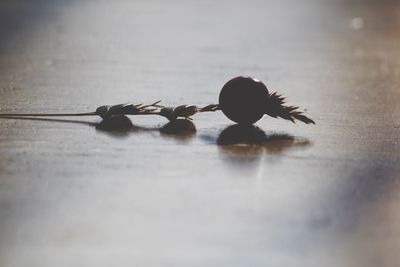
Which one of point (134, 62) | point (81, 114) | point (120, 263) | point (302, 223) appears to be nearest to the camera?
point (120, 263)

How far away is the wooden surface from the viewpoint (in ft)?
2.44

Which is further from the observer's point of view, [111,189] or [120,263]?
[111,189]

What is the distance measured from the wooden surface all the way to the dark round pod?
0.10ft

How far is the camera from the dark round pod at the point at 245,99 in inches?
47.8

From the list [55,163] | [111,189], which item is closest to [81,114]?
[55,163]

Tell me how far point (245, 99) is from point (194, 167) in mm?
248

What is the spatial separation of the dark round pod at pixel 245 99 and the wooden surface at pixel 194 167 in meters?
0.03

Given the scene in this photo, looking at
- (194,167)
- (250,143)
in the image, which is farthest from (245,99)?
(194,167)

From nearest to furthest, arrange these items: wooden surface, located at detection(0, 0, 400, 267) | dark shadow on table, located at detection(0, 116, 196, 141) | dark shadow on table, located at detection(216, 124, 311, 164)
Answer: wooden surface, located at detection(0, 0, 400, 267), dark shadow on table, located at detection(216, 124, 311, 164), dark shadow on table, located at detection(0, 116, 196, 141)

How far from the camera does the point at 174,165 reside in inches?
39.6

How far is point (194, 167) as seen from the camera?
100 centimetres

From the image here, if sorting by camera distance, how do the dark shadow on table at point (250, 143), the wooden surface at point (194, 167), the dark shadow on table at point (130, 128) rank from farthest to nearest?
the dark shadow on table at point (130, 128)
the dark shadow on table at point (250, 143)
the wooden surface at point (194, 167)

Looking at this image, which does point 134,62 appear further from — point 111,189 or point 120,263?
point 120,263

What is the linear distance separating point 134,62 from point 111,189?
1.03 m
